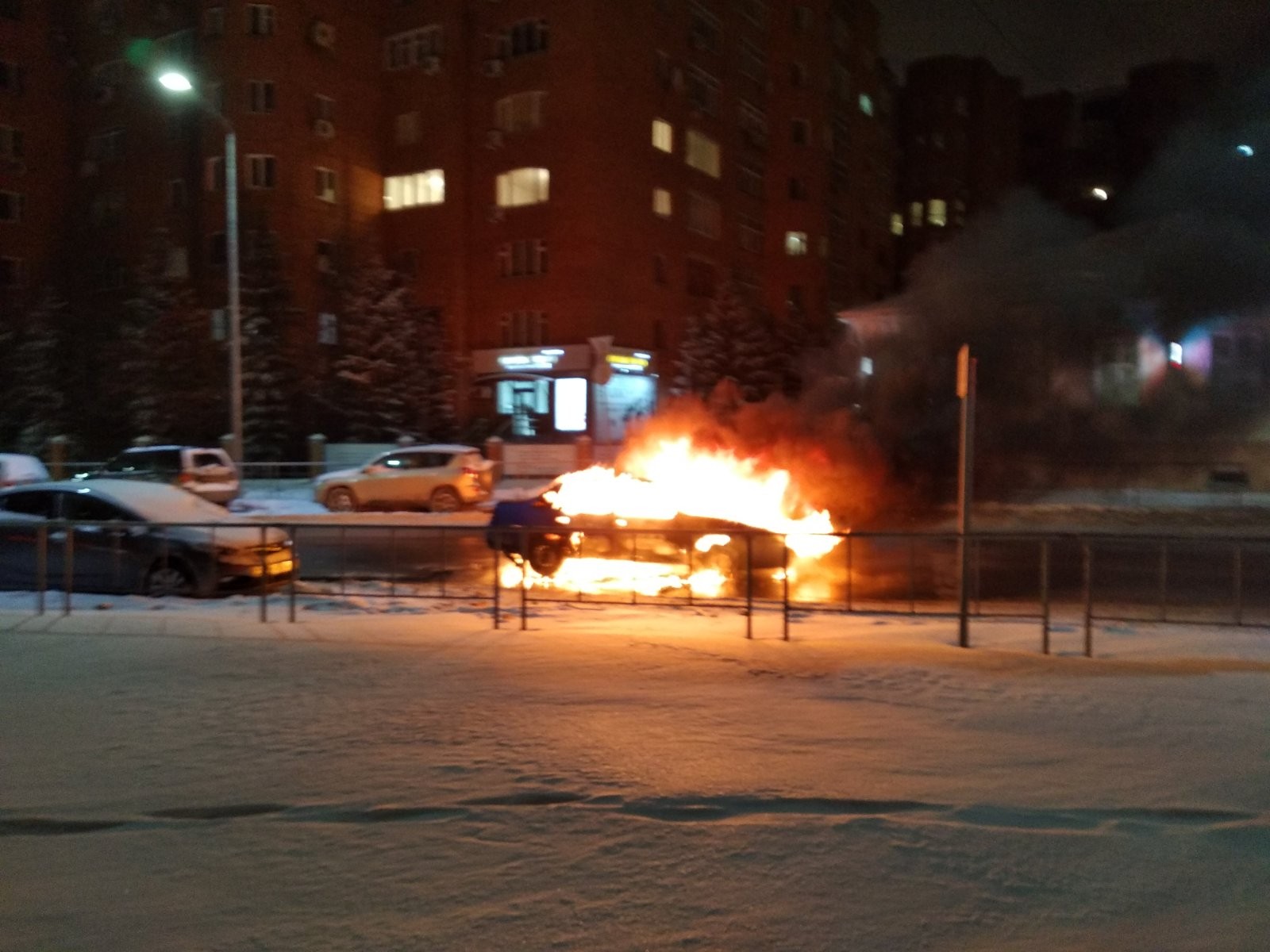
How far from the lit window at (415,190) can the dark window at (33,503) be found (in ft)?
94.2

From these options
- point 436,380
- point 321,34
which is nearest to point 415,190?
point 321,34

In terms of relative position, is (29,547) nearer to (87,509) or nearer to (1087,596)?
(87,509)

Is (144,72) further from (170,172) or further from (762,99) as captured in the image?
(762,99)

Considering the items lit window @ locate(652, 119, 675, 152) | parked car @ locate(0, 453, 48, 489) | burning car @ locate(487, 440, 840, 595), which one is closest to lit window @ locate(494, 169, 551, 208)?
lit window @ locate(652, 119, 675, 152)

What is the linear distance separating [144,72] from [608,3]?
17.5 meters

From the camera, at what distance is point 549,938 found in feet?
12.5

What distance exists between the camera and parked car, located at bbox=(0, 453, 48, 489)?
19.9 metres

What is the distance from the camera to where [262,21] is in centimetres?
3634

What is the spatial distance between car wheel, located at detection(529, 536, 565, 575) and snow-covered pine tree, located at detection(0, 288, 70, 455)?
31.5 metres

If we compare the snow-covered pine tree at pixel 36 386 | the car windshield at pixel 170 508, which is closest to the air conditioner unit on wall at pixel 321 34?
the snow-covered pine tree at pixel 36 386

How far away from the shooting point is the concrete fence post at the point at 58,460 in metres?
30.5

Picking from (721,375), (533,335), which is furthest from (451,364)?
(721,375)

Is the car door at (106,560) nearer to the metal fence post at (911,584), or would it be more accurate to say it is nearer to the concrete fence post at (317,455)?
the metal fence post at (911,584)

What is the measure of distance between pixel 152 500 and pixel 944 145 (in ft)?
202
